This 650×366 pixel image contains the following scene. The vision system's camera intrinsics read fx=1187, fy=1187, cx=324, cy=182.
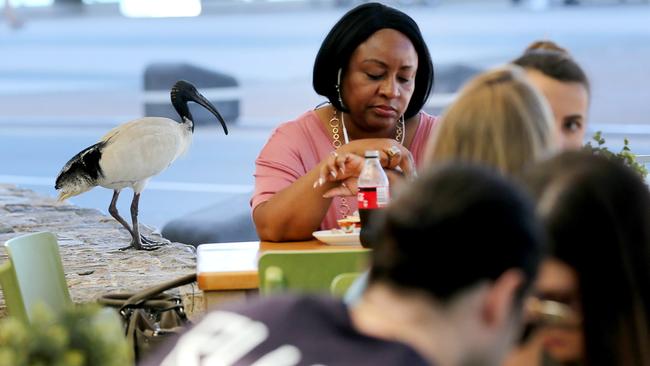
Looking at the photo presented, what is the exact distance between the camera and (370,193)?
9.41 ft

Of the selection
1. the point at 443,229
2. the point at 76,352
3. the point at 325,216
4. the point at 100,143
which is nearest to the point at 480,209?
the point at 443,229

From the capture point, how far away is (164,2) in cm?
995

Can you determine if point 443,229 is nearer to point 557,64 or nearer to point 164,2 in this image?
point 557,64

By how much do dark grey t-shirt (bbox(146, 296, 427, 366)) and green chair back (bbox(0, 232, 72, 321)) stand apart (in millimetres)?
1277

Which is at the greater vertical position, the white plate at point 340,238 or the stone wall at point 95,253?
the white plate at point 340,238

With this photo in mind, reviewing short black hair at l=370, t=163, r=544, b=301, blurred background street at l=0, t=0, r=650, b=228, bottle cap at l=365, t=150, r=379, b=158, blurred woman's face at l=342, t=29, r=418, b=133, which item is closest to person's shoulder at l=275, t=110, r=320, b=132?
blurred woman's face at l=342, t=29, r=418, b=133

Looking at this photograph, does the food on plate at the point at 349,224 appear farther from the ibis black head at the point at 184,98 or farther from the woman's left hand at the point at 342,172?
the ibis black head at the point at 184,98

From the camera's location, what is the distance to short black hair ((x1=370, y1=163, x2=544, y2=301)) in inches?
47.2

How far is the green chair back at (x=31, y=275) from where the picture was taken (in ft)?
9.05

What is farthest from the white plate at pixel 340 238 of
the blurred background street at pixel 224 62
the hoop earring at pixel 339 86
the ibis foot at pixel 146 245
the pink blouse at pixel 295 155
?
the blurred background street at pixel 224 62

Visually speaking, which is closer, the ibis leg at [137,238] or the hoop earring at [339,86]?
the hoop earring at [339,86]

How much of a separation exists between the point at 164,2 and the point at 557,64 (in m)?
7.79

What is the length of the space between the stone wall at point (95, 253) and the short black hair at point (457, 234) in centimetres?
320

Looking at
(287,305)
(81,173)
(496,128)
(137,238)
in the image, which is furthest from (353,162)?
(137,238)
